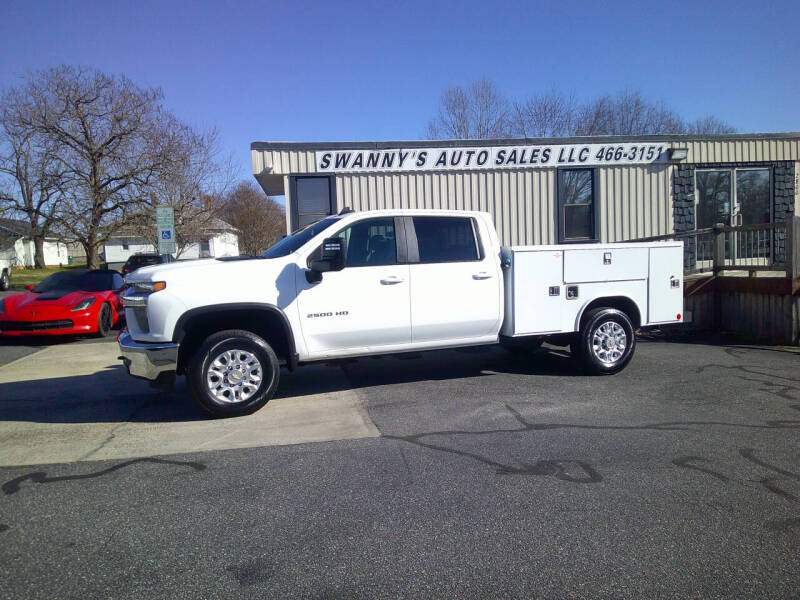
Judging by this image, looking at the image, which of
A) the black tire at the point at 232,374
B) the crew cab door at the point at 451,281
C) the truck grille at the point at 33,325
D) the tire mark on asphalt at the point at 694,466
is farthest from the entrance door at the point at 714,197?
the truck grille at the point at 33,325

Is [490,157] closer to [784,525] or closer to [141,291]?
[141,291]

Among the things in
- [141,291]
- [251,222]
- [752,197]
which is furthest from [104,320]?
[251,222]

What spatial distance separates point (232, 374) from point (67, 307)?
717 cm

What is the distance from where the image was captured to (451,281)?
6.49 m

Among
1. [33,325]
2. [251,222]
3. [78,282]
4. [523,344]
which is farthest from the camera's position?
[251,222]

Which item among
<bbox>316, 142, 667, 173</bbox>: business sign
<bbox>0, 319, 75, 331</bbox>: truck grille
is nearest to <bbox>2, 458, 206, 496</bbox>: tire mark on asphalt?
<bbox>0, 319, 75, 331</bbox>: truck grille

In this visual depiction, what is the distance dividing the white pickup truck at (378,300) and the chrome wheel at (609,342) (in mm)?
15

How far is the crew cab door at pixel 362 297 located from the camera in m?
5.93

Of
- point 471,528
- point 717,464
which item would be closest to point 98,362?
point 471,528

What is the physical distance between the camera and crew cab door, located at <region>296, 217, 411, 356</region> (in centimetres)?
593

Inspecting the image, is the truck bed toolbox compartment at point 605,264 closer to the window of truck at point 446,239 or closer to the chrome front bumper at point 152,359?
the window of truck at point 446,239

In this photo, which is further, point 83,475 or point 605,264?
point 605,264

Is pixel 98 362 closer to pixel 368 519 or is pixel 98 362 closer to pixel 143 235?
pixel 368 519

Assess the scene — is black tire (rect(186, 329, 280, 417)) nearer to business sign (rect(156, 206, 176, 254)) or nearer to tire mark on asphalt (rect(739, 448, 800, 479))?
tire mark on asphalt (rect(739, 448, 800, 479))
